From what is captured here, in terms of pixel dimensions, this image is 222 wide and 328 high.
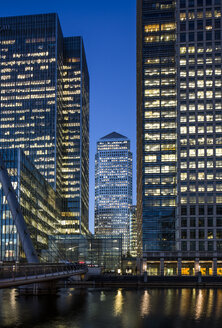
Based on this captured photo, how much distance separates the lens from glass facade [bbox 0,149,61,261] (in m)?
121

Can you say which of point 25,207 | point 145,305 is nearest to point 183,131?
point 25,207

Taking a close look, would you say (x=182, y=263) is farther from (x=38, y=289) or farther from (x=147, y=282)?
(x=38, y=289)

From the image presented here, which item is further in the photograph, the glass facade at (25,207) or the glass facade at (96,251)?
the glass facade at (96,251)

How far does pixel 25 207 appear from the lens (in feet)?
420

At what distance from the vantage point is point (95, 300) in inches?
2657

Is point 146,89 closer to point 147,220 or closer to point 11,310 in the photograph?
point 147,220

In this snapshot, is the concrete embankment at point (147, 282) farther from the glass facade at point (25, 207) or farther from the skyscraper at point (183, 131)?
the skyscraper at point (183, 131)

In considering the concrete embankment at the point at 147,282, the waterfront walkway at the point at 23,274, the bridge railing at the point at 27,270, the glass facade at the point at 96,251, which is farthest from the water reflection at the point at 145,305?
the glass facade at the point at 96,251

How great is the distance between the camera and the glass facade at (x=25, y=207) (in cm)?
12056

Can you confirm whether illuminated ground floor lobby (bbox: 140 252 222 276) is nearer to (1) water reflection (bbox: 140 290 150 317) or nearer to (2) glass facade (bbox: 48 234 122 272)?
(2) glass facade (bbox: 48 234 122 272)

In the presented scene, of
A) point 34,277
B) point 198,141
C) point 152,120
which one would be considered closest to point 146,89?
point 152,120

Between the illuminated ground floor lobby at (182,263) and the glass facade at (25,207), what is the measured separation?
1206 inches

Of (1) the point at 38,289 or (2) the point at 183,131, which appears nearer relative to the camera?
(1) the point at 38,289

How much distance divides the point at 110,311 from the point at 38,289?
1946 centimetres
